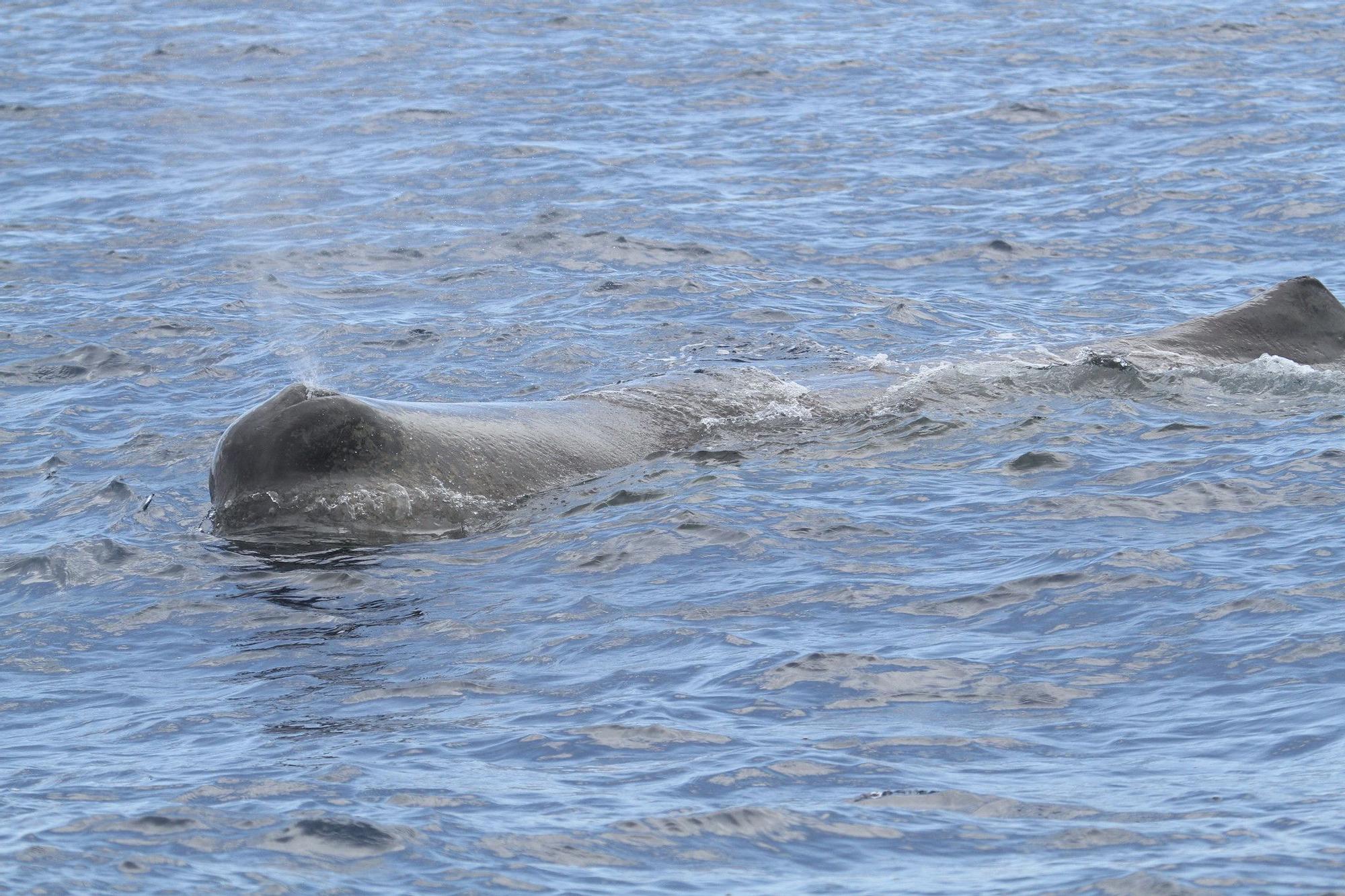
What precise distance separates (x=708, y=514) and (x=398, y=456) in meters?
2.16

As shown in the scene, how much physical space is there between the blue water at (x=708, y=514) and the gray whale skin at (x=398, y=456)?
0.30 m

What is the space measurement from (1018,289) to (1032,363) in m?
4.22

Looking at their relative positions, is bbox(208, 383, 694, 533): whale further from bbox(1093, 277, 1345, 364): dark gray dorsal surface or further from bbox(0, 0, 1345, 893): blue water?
bbox(1093, 277, 1345, 364): dark gray dorsal surface

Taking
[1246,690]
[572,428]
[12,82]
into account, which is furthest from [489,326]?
[12,82]

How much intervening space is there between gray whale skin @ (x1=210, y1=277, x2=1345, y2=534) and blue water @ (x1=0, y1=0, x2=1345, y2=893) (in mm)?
305

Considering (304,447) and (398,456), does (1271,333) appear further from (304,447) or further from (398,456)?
(304,447)

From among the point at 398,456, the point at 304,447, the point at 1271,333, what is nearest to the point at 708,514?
the point at 398,456

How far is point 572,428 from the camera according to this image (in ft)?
43.6

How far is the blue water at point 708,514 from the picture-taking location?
25.6 ft

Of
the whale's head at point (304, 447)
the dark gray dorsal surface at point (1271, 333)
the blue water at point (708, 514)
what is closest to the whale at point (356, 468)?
the whale's head at point (304, 447)

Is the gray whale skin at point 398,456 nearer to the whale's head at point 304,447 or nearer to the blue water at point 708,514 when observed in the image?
the whale's head at point 304,447

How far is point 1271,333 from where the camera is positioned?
50.6 feet

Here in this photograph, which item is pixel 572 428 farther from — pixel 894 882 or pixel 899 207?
pixel 899 207

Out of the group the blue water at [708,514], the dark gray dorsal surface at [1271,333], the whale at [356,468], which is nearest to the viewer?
the blue water at [708,514]
